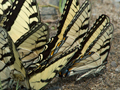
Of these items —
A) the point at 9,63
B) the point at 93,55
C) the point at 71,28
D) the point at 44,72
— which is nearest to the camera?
the point at 9,63

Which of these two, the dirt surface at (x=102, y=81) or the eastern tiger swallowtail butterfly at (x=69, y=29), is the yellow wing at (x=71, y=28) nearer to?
the eastern tiger swallowtail butterfly at (x=69, y=29)

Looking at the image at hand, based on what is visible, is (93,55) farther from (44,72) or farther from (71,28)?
(44,72)

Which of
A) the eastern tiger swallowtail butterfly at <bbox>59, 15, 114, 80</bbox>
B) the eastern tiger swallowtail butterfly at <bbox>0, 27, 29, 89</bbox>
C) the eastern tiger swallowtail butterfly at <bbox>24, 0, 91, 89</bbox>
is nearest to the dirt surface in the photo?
the eastern tiger swallowtail butterfly at <bbox>59, 15, 114, 80</bbox>

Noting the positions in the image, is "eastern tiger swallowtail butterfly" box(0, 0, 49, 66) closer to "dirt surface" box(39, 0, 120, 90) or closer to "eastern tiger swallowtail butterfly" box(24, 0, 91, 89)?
"eastern tiger swallowtail butterfly" box(24, 0, 91, 89)

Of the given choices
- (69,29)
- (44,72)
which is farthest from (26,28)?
(44,72)

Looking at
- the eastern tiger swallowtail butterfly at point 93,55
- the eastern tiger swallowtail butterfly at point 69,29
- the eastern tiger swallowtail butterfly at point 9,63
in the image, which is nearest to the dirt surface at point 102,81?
the eastern tiger swallowtail butterfly at point 93,55
